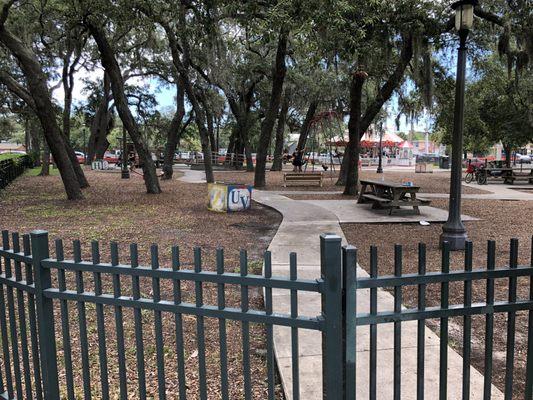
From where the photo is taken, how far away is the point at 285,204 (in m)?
13.2

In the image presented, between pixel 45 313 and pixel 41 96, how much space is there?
12181 mm

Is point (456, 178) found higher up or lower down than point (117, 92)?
lower down

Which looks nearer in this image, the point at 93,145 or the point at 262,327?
the point at 262,327

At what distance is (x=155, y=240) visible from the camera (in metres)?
8.27

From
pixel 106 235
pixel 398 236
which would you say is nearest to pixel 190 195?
pixel 106 235

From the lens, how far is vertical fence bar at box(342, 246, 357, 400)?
6.79ft

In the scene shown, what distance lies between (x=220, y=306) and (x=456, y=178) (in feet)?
20.2

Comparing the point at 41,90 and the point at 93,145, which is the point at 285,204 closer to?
the point at 41,90

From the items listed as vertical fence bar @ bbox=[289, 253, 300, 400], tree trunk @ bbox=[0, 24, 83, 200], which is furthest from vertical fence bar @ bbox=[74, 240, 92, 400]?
tree trunk @ bbox=[0, 24, 83, 200]

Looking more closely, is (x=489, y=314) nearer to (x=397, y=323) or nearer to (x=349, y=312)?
(x=397, y=323)

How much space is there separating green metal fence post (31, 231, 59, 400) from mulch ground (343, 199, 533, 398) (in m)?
2.98

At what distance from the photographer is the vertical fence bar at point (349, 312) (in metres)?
2.07

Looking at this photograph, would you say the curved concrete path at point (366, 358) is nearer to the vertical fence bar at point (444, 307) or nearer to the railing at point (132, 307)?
the vertical fence bar at point (444, 307)

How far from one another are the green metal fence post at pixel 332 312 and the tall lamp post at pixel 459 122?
5180 millimetres
